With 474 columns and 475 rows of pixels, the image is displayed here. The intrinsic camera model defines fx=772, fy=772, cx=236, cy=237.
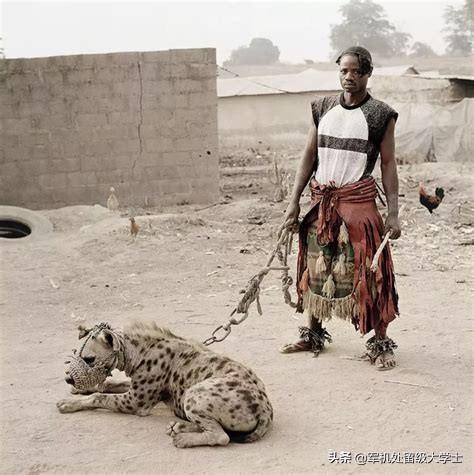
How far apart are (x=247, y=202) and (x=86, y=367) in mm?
7783

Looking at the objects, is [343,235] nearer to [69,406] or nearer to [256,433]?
[256,433]

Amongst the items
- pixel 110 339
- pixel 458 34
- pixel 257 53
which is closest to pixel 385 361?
pixel 110 339

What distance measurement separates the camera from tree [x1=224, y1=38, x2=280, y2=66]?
67.6 metres

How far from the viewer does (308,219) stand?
4898 mm

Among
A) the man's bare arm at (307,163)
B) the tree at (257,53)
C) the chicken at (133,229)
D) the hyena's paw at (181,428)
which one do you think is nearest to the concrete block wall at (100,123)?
the chicken at (133,229)

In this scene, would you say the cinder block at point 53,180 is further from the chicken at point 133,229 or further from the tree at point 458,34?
the tree at point 458,34

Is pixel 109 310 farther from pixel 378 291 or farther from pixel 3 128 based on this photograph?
pixel 3 128

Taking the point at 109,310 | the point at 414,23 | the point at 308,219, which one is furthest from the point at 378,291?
the point at 414,23

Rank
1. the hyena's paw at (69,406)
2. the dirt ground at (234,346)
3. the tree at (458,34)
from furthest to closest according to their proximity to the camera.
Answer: the tree at (458,34), the hyena's paw at (69,406), the dirt ground at (234,346)

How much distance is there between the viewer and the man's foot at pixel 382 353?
4.75 meters

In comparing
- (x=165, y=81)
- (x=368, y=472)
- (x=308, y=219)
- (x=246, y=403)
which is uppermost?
(x=165, y=81)

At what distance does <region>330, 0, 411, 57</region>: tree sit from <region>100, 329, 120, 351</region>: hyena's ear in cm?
5933

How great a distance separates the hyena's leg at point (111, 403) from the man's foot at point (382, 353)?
4.86 ft

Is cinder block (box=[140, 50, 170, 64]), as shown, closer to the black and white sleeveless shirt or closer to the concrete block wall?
the concrete block wall
